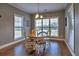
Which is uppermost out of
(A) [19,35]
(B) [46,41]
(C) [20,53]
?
(A) [19,35]

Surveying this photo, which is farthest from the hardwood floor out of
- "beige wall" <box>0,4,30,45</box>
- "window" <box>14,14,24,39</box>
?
"beige wall" <box>0,4,30,45</box>

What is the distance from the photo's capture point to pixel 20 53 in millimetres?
3545

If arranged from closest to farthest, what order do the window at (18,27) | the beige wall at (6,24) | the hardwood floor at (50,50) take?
1. the hardwood floor at (50,50)
2. the window at (18,27)
3. the beige wall at (6,24)

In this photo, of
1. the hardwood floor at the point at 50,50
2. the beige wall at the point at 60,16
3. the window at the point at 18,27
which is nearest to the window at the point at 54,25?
the beige wall at the point at 60,16

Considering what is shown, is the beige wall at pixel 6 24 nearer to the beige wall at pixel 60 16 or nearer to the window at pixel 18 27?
the window at pixel 18 27

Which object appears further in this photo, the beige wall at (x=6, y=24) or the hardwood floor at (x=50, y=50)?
the beige wall at (x=6, y=24)

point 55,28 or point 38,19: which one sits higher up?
point 38,19

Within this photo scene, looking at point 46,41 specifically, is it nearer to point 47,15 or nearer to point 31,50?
point 31,50

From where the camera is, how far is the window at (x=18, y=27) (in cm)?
366

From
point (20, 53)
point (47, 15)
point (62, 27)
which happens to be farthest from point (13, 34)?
point (62, 27)

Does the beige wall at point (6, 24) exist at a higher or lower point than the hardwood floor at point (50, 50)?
higher

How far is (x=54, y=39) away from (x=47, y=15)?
837mm

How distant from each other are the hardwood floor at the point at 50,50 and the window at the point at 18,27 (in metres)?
0.28

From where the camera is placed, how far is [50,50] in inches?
160
